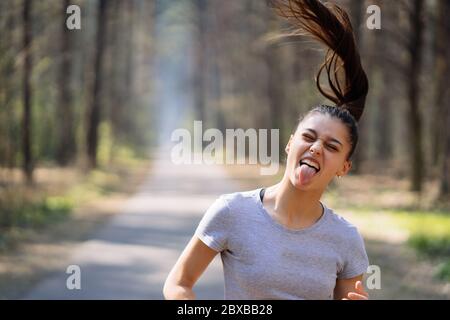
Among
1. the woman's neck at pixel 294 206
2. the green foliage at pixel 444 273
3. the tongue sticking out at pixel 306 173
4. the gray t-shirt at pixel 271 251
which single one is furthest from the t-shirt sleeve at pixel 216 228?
the green foliage at pixel 444 273

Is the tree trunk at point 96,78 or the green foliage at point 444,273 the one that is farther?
the tree trunk at point 96,78

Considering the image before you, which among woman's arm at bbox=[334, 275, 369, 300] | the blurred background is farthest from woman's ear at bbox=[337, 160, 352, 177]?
the blurred background

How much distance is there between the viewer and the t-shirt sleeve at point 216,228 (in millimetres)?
2607

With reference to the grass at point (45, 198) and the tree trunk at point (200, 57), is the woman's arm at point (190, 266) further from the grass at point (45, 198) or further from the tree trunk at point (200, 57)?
the tree trunk at point (200, 57)

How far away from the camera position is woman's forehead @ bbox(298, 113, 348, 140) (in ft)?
8.61

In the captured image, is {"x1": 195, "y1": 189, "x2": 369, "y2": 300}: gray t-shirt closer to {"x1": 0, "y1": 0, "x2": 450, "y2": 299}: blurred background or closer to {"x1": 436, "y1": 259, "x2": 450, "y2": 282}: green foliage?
{"x1": 0, "y1": 0, "x2": 450, "y2": 299}: blurred background

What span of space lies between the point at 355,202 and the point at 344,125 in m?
16.4

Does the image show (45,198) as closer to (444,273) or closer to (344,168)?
(444,273)

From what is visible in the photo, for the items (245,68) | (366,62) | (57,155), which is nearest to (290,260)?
(366,62)

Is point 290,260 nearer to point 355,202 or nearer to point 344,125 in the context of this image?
point 344,125

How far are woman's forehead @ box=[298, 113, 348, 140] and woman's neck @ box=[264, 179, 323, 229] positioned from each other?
0.19 m

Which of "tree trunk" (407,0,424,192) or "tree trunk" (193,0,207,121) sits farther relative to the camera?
"tree trunk" (193,0,207,121)

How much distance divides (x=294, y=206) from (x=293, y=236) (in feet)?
0.34

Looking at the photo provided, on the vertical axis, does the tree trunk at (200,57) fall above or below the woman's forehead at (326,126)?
above
